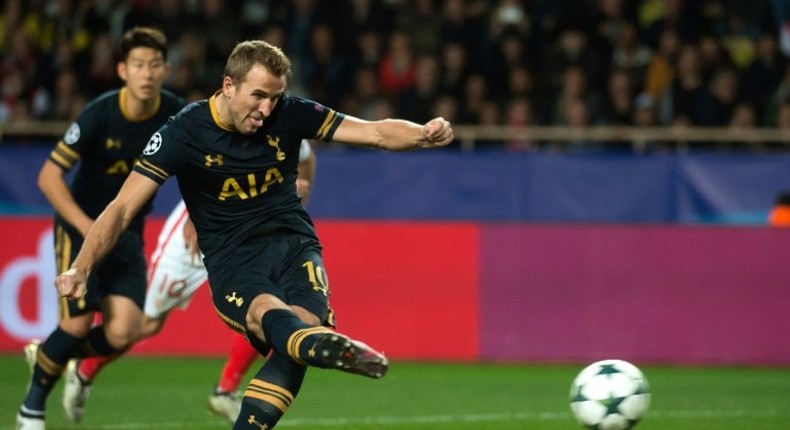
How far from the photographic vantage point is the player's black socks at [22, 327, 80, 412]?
7934 mm

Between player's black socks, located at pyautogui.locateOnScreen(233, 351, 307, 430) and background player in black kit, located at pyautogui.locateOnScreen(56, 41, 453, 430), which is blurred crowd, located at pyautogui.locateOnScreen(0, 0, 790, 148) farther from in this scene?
player's black socks, located at pyautogui.locateOnScreen(233, 351, 307, 430)

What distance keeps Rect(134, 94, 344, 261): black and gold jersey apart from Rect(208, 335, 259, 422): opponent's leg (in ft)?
6.87

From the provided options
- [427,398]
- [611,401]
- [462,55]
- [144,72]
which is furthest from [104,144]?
[462,55]

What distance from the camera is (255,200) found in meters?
6.64

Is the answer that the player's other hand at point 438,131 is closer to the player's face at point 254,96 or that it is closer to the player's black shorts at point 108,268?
the player's face at point 254,96

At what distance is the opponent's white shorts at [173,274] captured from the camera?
8.99 metres

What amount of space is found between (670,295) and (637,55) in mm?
4417

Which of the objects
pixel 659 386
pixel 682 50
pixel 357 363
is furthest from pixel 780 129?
pixel 357 363

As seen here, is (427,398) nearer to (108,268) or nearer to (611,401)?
(108,268)

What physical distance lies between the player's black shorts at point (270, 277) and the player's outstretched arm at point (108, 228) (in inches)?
19.9

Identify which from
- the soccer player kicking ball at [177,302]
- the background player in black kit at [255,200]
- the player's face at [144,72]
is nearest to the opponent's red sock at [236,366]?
the soccer player kicking ball at [177,302]

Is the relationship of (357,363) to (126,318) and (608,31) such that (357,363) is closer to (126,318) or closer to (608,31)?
(126,318)

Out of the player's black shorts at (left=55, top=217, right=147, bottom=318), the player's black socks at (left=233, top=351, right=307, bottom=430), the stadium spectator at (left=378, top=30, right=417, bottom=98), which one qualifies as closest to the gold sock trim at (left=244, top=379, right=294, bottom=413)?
the player's black socks at (left=233, top=351, right=307, bottom=430)

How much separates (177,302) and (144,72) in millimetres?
1630
